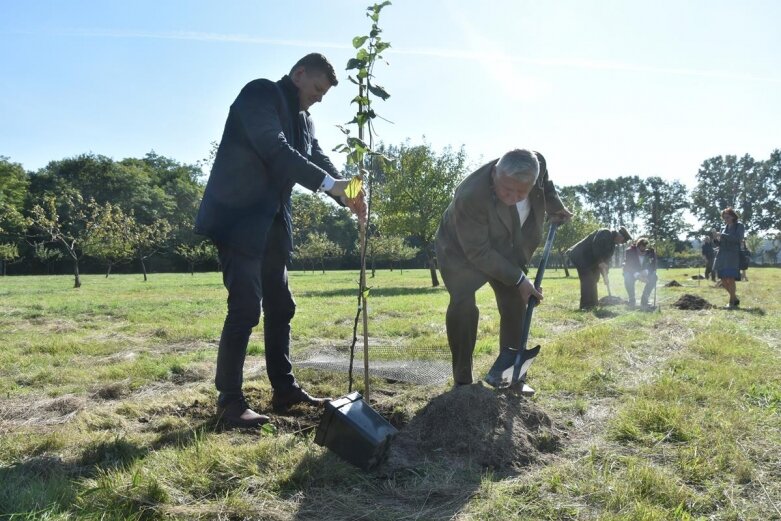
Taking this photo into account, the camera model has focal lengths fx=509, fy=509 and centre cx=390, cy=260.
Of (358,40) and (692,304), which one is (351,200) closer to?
(358,40)

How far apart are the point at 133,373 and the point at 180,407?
1441 millimetres

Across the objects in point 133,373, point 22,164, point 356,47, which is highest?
point 22,164

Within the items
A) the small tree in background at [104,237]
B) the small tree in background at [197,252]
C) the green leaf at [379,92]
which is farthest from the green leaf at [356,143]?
the small tree in background at [197,252]

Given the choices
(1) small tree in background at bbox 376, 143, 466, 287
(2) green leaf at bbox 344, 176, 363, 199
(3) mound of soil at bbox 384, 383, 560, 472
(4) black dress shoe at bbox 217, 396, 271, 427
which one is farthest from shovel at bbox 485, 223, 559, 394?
(1) small tree in background at bbox 376, 143, 466, 287

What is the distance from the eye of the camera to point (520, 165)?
122 inches

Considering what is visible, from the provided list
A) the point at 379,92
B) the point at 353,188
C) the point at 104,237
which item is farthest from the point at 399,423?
the point at 104,237

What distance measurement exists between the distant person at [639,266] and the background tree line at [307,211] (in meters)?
0.99

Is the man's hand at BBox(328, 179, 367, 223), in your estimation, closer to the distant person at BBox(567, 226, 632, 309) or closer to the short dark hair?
the short dark hair

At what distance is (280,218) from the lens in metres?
3.36

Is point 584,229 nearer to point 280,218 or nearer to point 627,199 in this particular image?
point 280,218

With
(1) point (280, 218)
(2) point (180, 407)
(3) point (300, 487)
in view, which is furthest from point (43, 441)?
(1) point (280, 218)

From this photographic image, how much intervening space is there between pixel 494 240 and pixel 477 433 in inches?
57.9

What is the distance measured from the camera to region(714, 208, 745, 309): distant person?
34.5ft

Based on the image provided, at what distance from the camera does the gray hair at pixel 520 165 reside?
10.1ft
